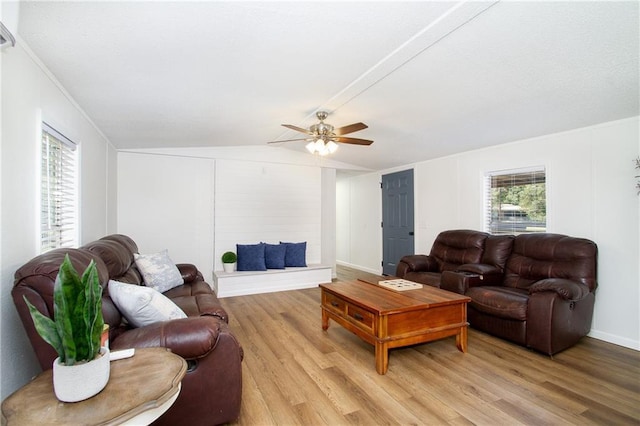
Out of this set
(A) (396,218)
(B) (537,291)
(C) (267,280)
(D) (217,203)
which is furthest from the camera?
(A) (396,218)

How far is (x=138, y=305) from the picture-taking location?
1.83m

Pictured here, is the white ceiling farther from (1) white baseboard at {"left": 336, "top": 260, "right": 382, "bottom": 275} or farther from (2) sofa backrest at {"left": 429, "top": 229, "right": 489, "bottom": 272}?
(1) white baseboard at {"left": 336, "top": 260, "right": 382, "bottom": 275}

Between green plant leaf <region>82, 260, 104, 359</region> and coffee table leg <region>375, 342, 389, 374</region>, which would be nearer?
green plant leaf <region>82, 260, 104, 359</region>

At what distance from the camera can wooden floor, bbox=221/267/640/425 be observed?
1923 millimetres

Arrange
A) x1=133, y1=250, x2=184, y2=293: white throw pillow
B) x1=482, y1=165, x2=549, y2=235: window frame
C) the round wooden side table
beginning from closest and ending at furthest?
the round wooden side table < x1=133, y1=250, x2=184, y2=293: white throw pillow < x1=482, y1=165, x2=549, y2=235: window frame

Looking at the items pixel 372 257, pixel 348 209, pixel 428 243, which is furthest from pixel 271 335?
pixel 348 209

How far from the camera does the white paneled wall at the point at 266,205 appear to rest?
17.3 ft

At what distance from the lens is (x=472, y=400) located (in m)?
2.08

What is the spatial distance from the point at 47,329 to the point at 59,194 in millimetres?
1930

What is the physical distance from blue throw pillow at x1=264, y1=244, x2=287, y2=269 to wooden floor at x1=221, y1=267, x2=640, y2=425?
1987 mm

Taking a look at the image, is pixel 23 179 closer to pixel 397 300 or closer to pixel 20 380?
pixel 20 380

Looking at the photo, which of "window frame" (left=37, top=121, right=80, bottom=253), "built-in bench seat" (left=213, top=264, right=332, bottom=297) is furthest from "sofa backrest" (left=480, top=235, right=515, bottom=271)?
"window frame" (left=37, top=121, right=80, bottom=253)

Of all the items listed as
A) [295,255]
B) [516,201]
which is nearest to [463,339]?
[516,201]

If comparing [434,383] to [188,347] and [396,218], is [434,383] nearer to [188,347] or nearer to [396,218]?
[188,347]
